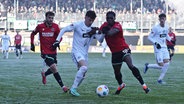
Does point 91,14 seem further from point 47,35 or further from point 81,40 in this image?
point 47,35

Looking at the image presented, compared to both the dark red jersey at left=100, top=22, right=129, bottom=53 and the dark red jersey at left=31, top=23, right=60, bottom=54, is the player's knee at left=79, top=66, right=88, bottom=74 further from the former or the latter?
the dark red jersey at left=31, top=23, right=60, bottom=54

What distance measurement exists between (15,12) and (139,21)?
537 inches

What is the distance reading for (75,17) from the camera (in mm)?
56781

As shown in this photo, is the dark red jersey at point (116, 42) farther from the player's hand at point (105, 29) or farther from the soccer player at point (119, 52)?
the player's hand at point (105, 29)

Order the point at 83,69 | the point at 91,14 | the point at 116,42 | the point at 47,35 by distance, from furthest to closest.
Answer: the point at 47,35
the point at 116,42
the point at 83,69
the point at 91,14

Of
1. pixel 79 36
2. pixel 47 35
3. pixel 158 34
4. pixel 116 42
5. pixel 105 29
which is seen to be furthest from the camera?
pixel 158 34

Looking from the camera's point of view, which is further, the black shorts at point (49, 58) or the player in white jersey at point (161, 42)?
the player in white jersey at point (161, 42)

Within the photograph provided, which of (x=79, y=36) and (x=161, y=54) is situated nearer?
(x=79, y=36)

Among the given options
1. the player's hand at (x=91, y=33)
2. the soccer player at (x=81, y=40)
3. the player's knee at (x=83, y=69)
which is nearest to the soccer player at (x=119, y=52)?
the player's hand at (x=91, y=33)

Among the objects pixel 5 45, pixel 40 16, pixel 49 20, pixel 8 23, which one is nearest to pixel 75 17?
pixel 40 16

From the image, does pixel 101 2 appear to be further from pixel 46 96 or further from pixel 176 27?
pixel 46 96

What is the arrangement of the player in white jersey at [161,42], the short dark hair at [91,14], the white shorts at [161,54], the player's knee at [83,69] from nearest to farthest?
the short dark hair at [91,14], the player's knee at [83,69], the player in white jersey at [161,42], the white shorts at [161,54]

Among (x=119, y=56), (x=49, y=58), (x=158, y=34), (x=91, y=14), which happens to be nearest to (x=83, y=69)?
(x=119, y=56)

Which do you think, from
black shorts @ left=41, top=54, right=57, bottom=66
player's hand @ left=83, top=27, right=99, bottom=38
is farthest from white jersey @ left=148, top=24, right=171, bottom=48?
player's hand @ left=83, top=27, right=99, bottom=38
